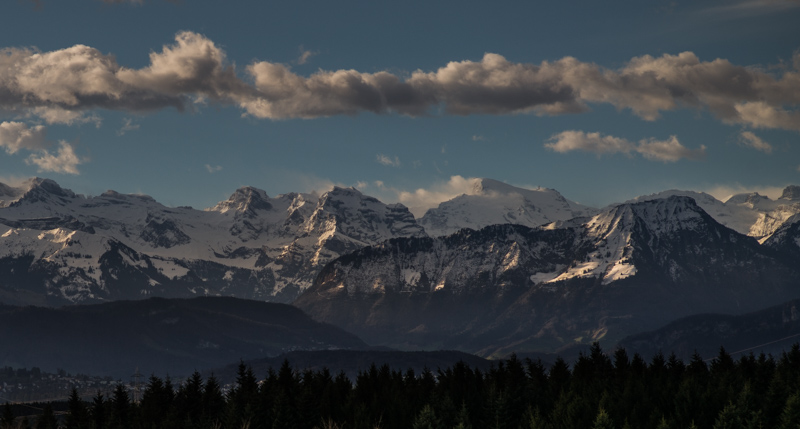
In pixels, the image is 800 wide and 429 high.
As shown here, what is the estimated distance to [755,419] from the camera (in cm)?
19988

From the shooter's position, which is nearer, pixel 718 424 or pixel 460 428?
pixel 460 428

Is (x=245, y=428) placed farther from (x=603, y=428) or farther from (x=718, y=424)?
(x=718, y=424)

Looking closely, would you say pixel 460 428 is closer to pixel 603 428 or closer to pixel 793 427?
pixel 603 428

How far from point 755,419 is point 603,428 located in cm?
3302

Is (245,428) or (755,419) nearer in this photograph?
(245,428)

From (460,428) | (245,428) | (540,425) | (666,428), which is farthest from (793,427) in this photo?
(245,428)

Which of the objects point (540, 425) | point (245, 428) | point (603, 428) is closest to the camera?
point (245, 428)

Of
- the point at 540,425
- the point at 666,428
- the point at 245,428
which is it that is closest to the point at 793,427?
the point at 666,428

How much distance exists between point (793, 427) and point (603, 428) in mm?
33209

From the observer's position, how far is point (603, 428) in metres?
185

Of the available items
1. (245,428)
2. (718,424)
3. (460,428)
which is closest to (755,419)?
(718,424)

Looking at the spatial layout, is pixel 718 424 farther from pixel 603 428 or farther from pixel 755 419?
pixel 603 428

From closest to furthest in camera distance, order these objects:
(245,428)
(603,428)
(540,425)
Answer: (245,428)
(603,428)
(540,425)

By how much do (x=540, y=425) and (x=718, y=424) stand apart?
31.7 meters
